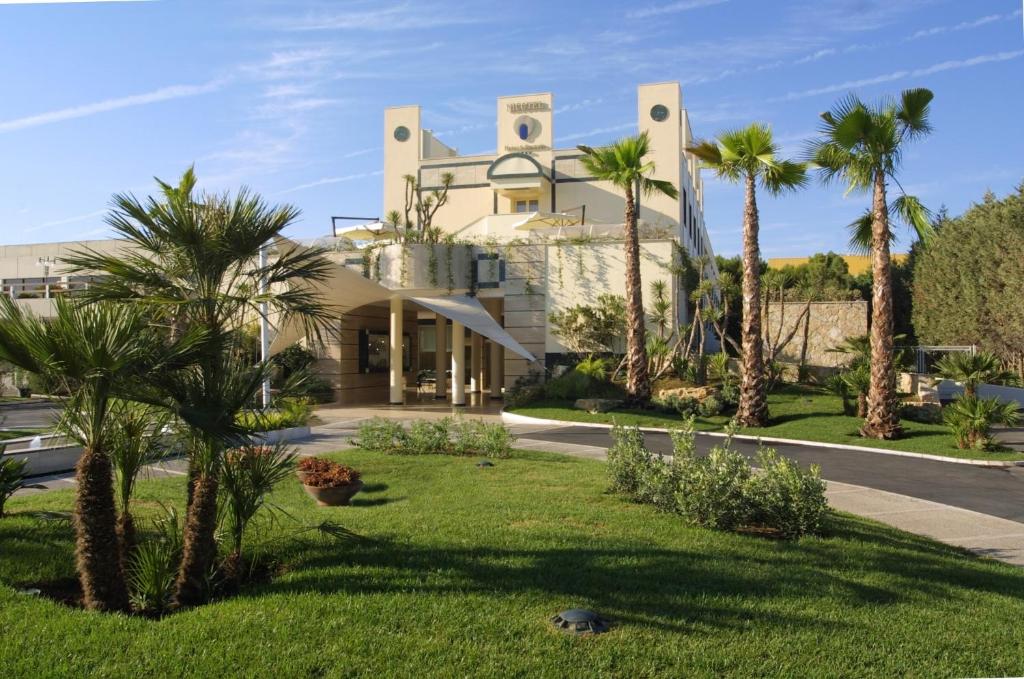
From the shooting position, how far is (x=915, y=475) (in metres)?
13.0

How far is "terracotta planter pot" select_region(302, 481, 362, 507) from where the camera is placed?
8.91 meters

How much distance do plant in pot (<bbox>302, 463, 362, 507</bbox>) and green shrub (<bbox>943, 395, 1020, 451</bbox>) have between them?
1310 cm

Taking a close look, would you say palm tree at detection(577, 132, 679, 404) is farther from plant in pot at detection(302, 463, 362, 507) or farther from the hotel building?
plant in pot at detection(302, 463, 362, 507)

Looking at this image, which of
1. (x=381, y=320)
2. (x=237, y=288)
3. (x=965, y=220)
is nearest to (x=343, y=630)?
(x=237, y=288)

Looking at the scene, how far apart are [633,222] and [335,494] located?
1439 centimetres

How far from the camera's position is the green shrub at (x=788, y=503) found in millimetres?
7574

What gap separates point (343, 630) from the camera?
472 cm

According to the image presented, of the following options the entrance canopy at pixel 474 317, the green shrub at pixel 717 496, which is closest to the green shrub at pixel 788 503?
the green shrub at pixel 717 496

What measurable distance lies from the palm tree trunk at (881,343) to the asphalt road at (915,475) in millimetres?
1874

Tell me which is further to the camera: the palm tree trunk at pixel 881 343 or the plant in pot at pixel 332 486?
the palm tree trunk at pixel 881 343

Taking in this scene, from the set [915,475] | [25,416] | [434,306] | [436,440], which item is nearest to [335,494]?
[436,440]

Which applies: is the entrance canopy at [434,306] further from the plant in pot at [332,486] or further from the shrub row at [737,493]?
the shrub row at [737,493]

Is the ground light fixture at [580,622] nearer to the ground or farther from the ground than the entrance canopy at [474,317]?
nearer to the ground

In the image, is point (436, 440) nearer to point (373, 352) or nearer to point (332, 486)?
point (332, 486)
